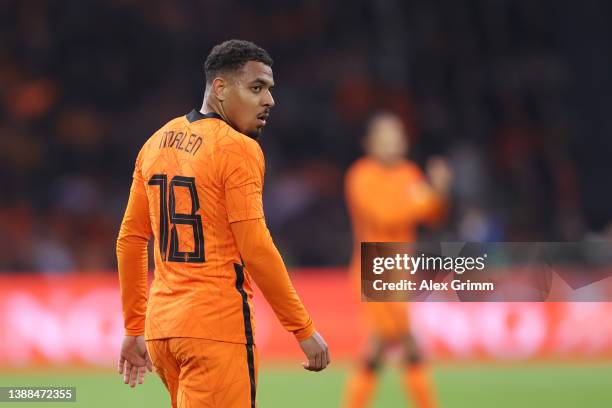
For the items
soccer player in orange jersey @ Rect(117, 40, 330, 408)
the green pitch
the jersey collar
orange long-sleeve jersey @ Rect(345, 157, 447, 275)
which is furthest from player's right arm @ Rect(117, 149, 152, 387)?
orange long-sleeve jersey @ Rect(345, 157, 447, 275)

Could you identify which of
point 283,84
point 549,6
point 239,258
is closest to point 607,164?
point 549,6

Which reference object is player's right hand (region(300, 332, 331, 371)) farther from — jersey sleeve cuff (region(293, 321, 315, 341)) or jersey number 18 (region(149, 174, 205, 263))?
jersey number 18 (region(149, 174, 205, 263))

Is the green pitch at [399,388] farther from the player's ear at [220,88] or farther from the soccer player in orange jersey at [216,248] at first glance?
the player's ear at [220,88]

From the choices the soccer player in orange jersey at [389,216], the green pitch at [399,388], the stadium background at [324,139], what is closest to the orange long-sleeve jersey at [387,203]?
the soccer player in orange jersey at [389,216]

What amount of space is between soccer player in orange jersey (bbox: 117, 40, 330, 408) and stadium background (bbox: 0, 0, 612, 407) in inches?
230

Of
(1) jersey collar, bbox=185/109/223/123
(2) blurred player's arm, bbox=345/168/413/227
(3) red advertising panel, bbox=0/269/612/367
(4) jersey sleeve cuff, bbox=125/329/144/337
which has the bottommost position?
(4) jersey sleeve cuff, bbox=125/329/144/337

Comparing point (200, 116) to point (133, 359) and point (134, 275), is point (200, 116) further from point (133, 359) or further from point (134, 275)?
point (133, 359)

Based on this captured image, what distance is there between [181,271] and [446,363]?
6414 millimetres

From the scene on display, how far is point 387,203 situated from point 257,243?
3.98 meters

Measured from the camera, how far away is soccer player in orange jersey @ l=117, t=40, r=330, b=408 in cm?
313

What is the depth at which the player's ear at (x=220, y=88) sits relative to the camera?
3.29m

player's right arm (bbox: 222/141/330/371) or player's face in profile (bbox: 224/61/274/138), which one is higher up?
player's face in profile (bbox: 224/61/274/138)

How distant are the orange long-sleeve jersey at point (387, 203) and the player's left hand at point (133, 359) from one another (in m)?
3.51

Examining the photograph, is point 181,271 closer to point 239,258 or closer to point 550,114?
point 239,258
